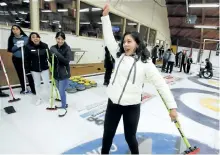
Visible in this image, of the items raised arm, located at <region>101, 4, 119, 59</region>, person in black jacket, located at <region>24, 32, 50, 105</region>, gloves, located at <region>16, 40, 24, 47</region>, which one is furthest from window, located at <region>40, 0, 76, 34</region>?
raised arm, located at <region>101, 4, 119, 59</region>

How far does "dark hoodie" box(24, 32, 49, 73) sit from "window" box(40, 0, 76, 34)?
258 centimetres

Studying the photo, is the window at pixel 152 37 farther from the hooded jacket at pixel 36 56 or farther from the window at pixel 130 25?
the hooded jacket at pixel 36 56

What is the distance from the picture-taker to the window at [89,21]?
6901mm

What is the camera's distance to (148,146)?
2021mm

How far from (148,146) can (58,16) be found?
5.71 m

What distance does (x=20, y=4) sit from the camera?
16.2 feet

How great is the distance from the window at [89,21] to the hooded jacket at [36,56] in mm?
3958

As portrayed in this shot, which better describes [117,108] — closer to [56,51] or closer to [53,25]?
[56,51]

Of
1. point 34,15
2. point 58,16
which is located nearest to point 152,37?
point 58,16

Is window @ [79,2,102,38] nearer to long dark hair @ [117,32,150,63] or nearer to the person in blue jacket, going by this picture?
the person in blue jacket

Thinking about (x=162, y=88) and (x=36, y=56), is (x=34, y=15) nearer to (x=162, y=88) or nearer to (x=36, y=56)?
(x=36, y=56)

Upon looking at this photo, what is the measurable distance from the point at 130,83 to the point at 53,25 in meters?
5.35

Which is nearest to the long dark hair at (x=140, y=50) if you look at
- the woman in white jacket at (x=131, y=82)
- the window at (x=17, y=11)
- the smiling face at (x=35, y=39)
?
the woman in white jacket at (x=131, y=82)

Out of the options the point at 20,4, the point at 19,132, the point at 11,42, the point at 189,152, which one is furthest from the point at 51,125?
the point at 20,4
